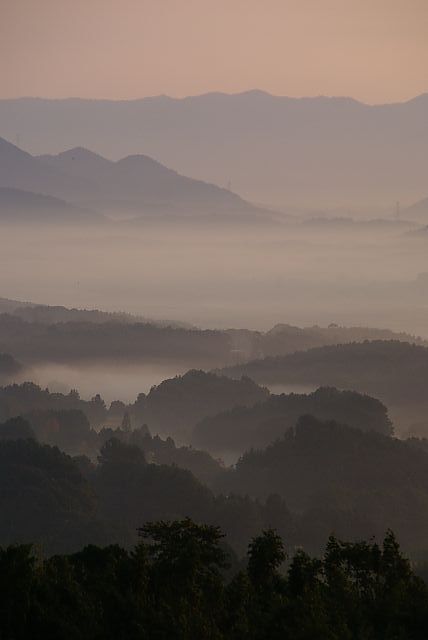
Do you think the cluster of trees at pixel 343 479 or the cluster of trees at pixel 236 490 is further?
the cluster of trees at pixel 343 479

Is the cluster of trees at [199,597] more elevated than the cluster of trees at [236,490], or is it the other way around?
the cluster of trees at [199,597]

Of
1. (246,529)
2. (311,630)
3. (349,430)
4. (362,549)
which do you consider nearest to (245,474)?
(349,430)

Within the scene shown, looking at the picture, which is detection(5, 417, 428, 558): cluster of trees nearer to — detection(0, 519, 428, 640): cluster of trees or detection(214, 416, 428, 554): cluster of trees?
detection(214, 416, 428, 554): cluster of trees

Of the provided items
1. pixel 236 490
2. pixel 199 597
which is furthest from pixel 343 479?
pixel 199 597

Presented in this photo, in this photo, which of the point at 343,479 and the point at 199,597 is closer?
the point at 199,597

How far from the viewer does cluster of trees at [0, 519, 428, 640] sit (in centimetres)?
5400

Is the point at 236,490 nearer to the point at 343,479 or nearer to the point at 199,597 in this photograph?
the point at 343,479

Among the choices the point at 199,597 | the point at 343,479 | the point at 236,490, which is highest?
the point at 199,597

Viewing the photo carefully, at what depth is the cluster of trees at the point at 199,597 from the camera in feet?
177

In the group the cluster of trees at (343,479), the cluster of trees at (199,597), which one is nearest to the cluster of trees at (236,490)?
the cluster of trees at (343,479)

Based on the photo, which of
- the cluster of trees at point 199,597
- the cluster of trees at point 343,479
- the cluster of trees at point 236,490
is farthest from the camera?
the cluster of trees at point 343,479

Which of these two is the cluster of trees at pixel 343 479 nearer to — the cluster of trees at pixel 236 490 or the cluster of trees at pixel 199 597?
the cluster of trees at pixel 236 490

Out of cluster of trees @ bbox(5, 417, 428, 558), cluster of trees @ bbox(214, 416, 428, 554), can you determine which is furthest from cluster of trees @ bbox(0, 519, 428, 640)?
cluster of trees @ bbox(214, 416, 428, 554)

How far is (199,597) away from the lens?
194 ft
